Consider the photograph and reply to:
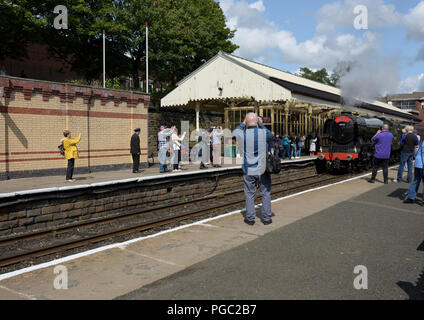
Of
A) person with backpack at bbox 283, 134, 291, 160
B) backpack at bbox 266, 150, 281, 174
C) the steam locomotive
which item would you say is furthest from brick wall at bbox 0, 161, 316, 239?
the steam locomotive

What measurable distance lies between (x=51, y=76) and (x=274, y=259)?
34054mm

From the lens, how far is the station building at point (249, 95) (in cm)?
1583

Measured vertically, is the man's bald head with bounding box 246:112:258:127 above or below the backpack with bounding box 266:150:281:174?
above

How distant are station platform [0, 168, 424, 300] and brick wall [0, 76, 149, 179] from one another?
7921 millimetres

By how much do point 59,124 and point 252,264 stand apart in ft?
34.6

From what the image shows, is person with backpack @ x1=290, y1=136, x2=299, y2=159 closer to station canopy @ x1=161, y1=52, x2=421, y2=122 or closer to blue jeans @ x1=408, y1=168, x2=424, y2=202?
station canopy @ x1=161, y1=52, x2=421, y2=122

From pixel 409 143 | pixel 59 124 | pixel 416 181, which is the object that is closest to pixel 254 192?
pixel 416 181

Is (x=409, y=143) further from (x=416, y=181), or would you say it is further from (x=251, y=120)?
(x=251, y=120)

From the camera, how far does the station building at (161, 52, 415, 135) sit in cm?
1583

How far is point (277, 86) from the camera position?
15.4 meters

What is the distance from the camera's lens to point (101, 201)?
340 inches
